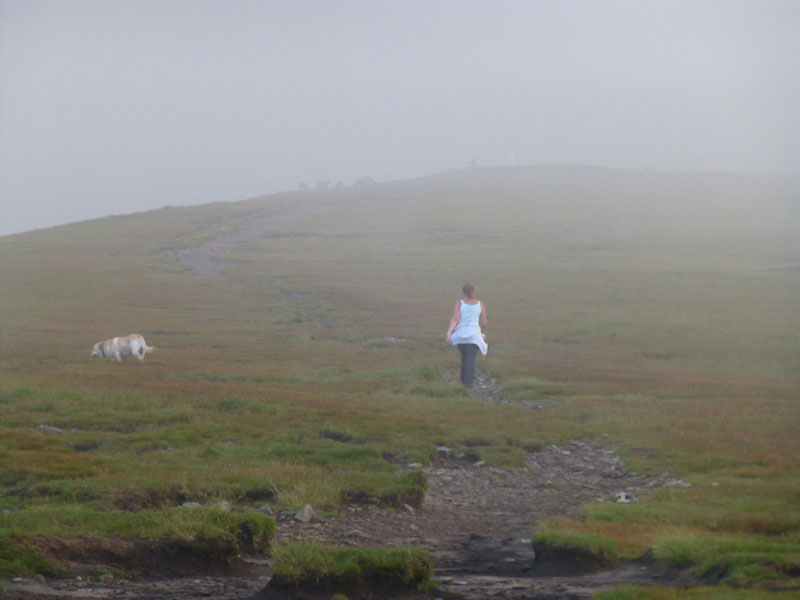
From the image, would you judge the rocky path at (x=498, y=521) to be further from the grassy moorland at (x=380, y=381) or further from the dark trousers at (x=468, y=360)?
the dark trousers at (x=468, y=360)

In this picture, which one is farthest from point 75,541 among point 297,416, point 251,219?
point 251,219

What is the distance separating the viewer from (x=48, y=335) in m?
36.6

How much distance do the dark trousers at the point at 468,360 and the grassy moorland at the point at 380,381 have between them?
964 millimetres

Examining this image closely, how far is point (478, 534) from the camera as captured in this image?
38.0 ft

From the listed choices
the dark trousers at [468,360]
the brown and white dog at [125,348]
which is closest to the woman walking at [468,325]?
the dark trousers at [468,360]

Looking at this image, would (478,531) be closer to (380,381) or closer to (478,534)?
(478,534)

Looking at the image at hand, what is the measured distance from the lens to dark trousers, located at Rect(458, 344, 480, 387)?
23217 millimetres

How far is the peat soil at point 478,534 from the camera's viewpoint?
27.7ft

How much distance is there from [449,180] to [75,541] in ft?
524

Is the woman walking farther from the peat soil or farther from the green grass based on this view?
the green grass

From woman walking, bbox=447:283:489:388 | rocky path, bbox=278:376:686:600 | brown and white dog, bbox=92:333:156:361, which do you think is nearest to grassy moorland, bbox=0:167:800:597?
rocky path, bbox=278:376:686:600

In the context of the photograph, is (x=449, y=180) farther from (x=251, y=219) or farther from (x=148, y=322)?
(x=148, y=322)

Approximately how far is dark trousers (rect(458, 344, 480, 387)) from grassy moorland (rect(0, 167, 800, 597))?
0.96m

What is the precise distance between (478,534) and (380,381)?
14249mm
